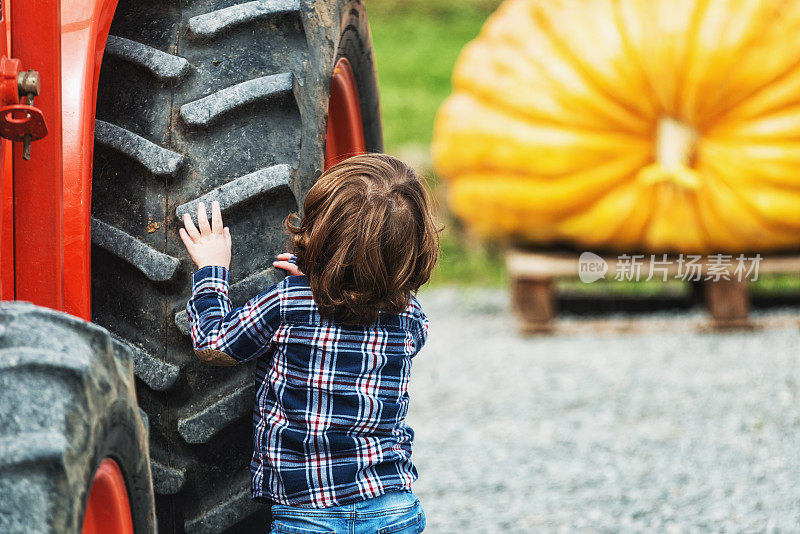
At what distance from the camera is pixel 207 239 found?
62.2 inches

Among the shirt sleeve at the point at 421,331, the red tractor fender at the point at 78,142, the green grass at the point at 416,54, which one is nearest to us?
the red tractor fender at the point at 78,142

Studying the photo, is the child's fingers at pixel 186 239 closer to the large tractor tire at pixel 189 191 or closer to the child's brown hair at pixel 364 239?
the large tractor tire at pixel 189 191

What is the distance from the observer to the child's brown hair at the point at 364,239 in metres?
1.52

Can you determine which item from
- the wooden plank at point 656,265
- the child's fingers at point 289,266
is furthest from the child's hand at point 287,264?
the wooden plank at point 656,265

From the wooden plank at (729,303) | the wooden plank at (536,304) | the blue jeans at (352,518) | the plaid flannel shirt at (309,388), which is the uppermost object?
the wooden plank at (536,304)

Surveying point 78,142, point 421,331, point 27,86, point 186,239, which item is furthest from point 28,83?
point 421,331

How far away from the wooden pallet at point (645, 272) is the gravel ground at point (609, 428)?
93 mm

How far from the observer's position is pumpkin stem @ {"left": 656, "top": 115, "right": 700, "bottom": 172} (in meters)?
4.88

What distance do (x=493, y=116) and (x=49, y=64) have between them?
13.0 ft

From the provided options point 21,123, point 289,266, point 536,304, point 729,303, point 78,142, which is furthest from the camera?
point 536,304

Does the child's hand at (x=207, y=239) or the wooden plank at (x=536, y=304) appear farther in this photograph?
the wooden plank at (x=536, y=304)

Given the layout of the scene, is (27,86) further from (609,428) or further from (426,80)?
(426,80)

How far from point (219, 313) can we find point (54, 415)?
538mm

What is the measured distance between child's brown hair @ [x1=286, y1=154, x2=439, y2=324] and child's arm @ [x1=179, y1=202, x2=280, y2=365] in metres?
0.09
